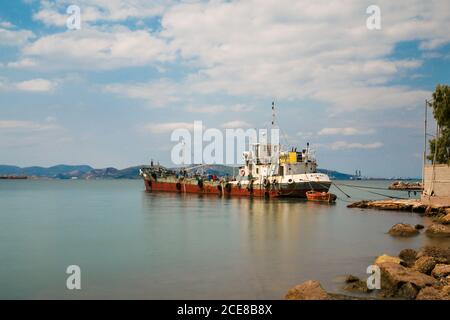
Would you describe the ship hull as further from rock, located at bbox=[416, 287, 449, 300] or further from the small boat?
rock, located at bbox=[416, 287, 449, 300]

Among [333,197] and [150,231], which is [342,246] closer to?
[150,231]

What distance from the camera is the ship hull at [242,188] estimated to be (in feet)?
203

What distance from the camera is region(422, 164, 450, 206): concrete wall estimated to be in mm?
40469

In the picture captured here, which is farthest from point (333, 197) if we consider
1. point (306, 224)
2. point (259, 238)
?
point (259, 238)

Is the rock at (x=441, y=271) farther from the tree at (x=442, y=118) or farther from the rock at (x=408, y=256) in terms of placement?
the tree at (x=442, y=118)

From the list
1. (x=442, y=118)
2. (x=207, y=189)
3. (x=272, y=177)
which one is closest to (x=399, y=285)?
(x=442, y=118)

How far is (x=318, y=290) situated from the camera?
13.1 m

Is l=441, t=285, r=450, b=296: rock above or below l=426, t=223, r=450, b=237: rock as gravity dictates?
above

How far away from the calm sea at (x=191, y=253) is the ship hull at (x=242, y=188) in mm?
18430

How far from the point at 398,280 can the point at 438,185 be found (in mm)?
30791
